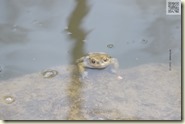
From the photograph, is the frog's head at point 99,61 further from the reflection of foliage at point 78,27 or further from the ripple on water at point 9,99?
the ripple on water at point 9,99

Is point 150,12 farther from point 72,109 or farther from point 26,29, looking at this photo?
A: point 72,109

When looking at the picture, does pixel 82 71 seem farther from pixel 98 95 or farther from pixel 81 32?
Result: pixel 81 32

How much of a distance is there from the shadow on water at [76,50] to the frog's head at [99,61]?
0.13m

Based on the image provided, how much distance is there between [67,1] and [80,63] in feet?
3.18

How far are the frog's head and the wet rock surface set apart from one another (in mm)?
46

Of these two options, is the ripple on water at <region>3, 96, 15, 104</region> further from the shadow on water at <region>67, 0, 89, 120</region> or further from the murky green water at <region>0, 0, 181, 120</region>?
the shadow on water at <region>67, 0, 89, 120</region>

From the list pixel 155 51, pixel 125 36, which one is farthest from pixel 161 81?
pixel 125 36

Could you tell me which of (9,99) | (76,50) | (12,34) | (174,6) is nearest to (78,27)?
(76,50)

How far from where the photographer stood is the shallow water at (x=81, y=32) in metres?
3.12

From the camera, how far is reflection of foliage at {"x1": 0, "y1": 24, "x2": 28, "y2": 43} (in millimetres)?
3377

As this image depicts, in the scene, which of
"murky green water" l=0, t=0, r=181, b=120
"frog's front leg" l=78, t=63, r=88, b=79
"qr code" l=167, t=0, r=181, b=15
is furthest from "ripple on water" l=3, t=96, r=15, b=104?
"qr code" l=167, t=0, r=181, b=15

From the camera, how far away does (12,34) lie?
3.43m

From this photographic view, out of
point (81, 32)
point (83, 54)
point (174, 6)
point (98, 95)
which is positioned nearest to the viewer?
point (98, 95)

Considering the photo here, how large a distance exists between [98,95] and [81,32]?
78 cm
